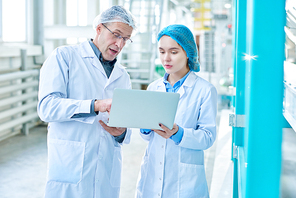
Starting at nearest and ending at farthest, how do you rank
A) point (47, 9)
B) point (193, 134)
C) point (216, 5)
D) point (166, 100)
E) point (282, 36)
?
1. point (282, 36)
2. point (166, 100)
3. point (193, 134)
4. point (47, 9)
5. point (216, 5)

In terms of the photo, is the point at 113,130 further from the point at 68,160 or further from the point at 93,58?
the point at 93,58

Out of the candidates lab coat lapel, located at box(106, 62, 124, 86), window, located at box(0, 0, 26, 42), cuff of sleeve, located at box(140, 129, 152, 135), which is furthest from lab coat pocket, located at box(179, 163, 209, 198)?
window, located at box(0, 0, 26, 42)

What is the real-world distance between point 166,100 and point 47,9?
5015 millimetres

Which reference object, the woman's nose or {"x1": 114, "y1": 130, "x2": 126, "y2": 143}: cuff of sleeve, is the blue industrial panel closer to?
the woman's nose

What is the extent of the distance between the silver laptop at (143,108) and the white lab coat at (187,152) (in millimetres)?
202

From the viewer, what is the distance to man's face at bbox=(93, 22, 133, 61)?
1.71 m

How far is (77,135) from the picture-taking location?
1.61 metres

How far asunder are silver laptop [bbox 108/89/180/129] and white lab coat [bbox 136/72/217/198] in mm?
202

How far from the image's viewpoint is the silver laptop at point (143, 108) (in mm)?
1330

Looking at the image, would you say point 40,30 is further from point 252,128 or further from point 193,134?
point 252,128

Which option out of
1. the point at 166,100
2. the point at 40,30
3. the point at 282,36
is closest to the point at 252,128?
the point at 282,36

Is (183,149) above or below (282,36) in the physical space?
below

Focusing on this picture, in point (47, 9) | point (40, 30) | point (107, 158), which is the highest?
point (47, 9)

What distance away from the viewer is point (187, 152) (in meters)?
1.59
